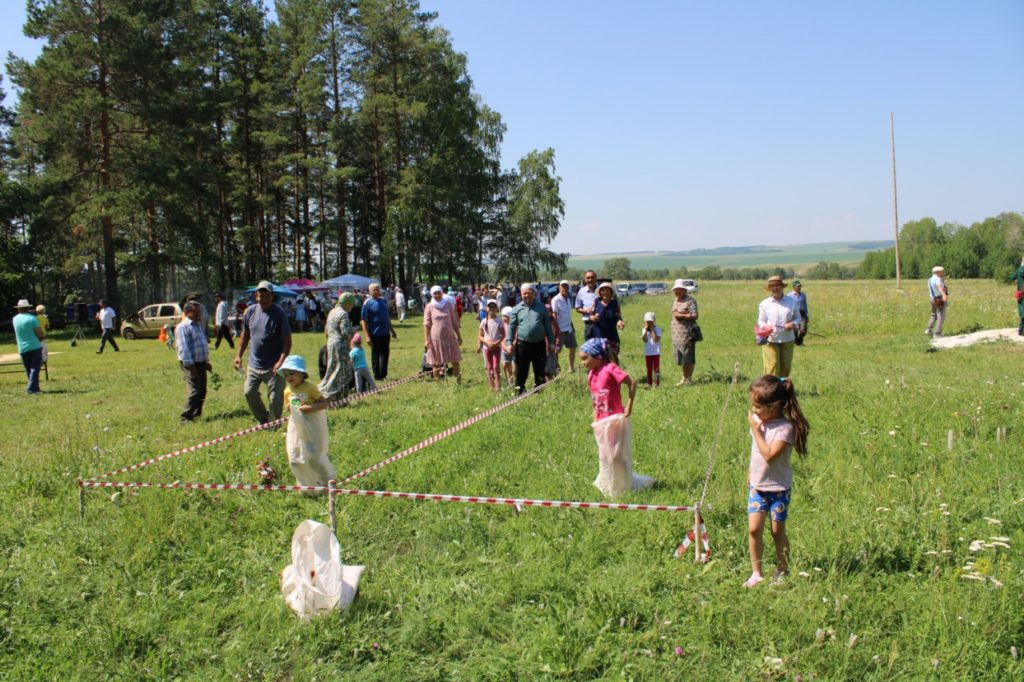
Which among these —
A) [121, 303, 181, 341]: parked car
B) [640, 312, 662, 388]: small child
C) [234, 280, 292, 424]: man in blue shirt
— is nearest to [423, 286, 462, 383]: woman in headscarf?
[640, 312, 662, 388]: small child

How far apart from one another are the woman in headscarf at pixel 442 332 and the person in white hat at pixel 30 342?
757cm

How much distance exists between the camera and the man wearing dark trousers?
A: 10102mm

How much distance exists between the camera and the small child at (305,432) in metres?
6.23

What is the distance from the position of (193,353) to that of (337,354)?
191cm

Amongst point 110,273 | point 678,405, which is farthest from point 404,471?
point 110,273

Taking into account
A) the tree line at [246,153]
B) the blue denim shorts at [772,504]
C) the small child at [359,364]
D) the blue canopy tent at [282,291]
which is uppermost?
the tree line at [246,153]

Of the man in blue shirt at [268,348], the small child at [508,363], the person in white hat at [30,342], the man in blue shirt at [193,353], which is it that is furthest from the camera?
the person in white hat at [30,342]

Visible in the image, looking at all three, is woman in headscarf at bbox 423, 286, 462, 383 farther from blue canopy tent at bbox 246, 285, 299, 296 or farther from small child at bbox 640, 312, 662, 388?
blue canopy tent at bbox 246, 285, 299, 296

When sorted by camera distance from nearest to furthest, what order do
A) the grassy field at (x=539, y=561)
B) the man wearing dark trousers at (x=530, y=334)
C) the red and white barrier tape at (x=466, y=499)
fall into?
1. the grassy field at (x=539, y=561)
2. the red and white barrier tape at (x=466, y=499)
3. the man wearing dark trousers at (x=530, y=334)

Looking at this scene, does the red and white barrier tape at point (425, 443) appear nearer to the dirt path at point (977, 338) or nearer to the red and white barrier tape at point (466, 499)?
the red and white barrier tape at point (466, 499)

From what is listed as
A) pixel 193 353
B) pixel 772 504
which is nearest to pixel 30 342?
pixel 193 353

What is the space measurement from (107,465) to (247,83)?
127 ft

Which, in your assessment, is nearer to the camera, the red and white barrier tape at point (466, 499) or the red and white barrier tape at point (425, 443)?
the red and white barrier tape at point (466, 499)

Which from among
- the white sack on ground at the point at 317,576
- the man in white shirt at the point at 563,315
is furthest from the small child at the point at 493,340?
the white sack on ground at the point at 317,576
